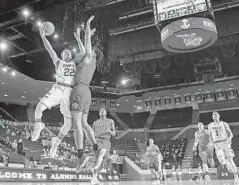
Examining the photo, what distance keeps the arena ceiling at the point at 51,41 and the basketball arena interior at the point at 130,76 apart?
0.14ft

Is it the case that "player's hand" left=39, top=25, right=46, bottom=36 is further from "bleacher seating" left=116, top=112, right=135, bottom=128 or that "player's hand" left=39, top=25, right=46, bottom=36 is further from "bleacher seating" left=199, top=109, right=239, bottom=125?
"bleacher seating" left=116, top=112, right=135, bottom=128

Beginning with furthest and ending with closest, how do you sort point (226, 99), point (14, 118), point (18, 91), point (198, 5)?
point (226, 99)
point (14, 118)
point (18, 91)
point (198, 5)

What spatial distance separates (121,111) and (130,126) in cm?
248

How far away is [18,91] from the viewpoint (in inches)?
861

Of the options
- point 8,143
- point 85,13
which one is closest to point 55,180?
point 85,13

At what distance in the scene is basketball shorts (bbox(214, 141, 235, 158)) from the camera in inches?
266

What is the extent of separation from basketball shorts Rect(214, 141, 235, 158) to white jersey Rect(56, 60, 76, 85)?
4.30 metres

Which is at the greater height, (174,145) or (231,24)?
(231,24)

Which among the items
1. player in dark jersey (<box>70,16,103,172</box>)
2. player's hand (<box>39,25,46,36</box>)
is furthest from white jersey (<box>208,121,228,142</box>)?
player's hand (<box>39,25,46,36</box>)

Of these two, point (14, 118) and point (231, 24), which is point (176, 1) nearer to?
point (231, 24)

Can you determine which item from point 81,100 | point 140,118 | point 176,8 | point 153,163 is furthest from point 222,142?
point 140,118

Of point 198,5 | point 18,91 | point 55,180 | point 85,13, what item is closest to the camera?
point 55,180

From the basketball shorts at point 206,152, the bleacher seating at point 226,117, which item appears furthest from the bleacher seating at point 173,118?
the basketball shorts at point 206,152

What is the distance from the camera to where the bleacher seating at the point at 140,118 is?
101 feet
